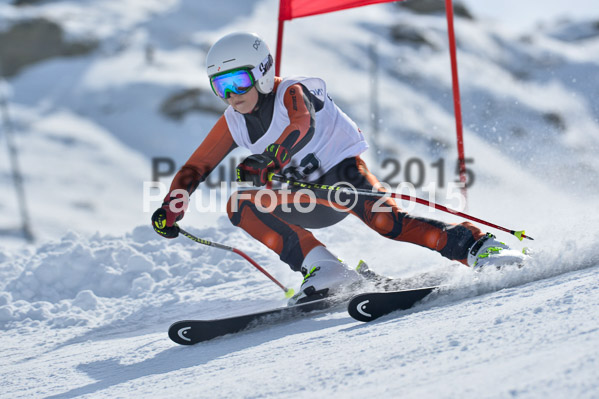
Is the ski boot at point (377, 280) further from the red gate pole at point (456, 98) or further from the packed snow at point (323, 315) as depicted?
the red gate pole at point (456, 98)

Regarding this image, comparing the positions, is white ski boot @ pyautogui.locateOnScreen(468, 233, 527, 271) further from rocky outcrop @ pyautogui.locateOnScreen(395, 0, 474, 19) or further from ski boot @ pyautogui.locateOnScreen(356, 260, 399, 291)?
rocky outcrop @ pyautogui.locateOnScreen(395, 0, 474, 19)

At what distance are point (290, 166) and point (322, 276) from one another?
Result: 74 cm

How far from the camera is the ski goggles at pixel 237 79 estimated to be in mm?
3551

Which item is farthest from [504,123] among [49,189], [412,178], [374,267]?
[374,267]

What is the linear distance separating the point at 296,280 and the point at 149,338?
1.36m

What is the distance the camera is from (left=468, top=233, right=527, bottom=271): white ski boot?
2988 mm

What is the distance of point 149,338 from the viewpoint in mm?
3631

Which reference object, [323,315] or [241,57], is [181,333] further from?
[241,57]

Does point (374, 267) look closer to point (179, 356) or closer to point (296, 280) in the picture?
point (296, 280)

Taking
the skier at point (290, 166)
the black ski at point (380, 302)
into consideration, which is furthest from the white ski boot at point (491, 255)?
the black ski at point (380, 302)

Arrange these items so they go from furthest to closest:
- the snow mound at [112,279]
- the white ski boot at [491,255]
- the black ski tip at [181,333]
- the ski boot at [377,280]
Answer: the snow mound at [112,279]
the ski boot at [377,280]
the black ski tip at [181,333]
the white ski boot at [491,255]

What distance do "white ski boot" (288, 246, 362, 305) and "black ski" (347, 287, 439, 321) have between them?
654mm

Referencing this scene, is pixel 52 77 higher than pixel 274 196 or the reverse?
higher

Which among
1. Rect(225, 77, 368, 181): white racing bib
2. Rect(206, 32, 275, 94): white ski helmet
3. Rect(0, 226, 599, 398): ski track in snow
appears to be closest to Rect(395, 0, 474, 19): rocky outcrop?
Rect(0, 226, 599, 398): ski track in snow
